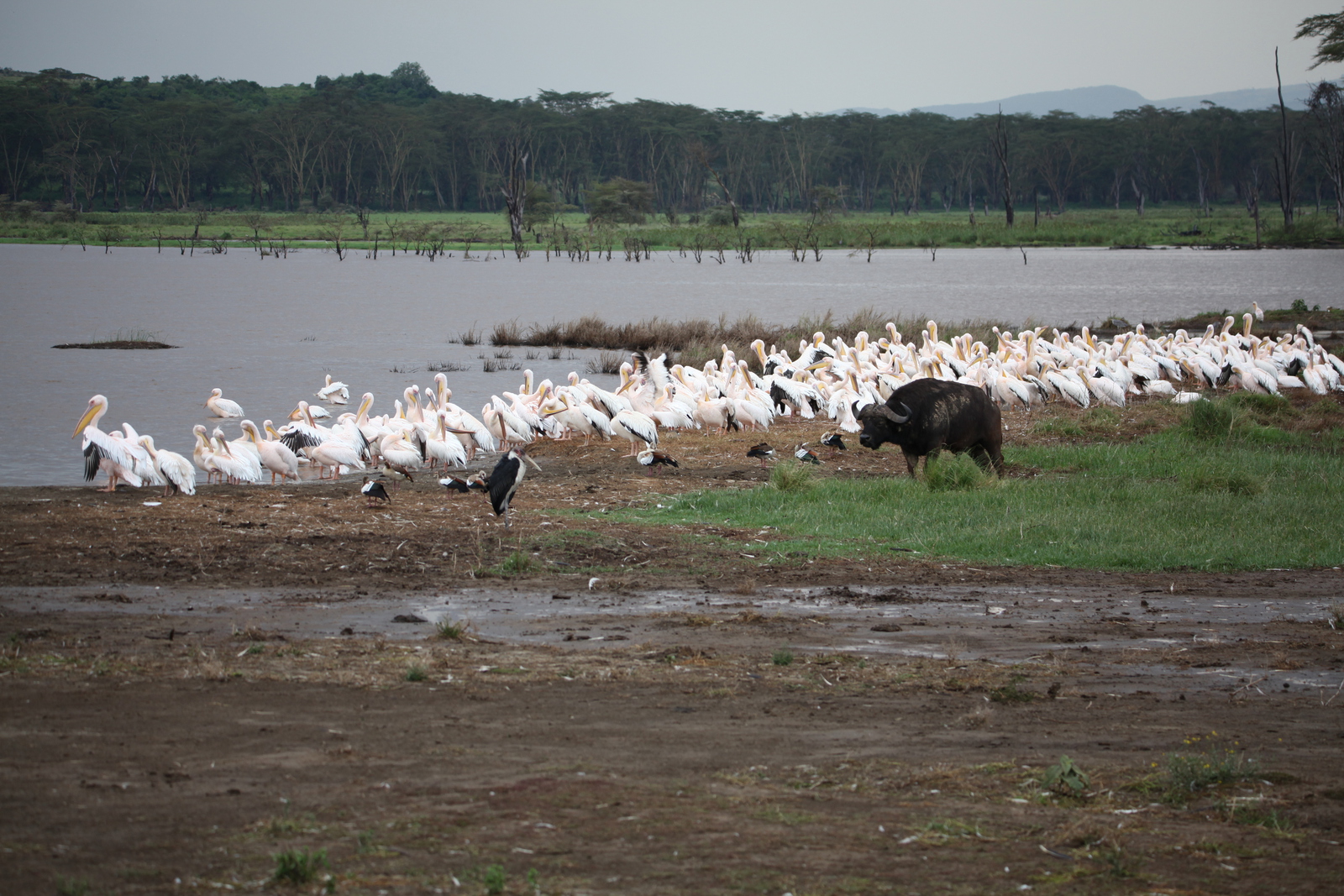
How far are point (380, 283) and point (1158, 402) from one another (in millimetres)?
42011

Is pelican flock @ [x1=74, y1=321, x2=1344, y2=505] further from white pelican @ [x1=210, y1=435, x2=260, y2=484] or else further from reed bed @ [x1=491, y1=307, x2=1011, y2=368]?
reed bed @ [x1=491, y1=307, x2=1011, y2=368]

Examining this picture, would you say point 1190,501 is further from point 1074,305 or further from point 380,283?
point 380,283

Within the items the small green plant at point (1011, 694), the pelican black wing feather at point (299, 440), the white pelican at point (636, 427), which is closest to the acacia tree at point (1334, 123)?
the white pelican at point (636, 427)

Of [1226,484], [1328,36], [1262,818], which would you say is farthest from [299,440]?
[1328,36]

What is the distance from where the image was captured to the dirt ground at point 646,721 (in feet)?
12.6

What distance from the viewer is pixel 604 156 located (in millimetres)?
118812

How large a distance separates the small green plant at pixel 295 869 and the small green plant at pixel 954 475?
8443 mm

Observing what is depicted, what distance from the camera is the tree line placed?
9719cm

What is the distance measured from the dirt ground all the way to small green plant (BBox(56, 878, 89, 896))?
3 cm

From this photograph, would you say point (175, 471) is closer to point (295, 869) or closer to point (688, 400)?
point (688, 400)

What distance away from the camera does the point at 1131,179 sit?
358ft

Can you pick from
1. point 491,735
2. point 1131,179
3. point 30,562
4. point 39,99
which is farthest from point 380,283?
point 1131,179

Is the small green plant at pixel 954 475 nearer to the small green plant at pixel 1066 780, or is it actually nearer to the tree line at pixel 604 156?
the small green plant at pixel 1066 780

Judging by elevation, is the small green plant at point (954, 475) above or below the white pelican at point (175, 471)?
below
